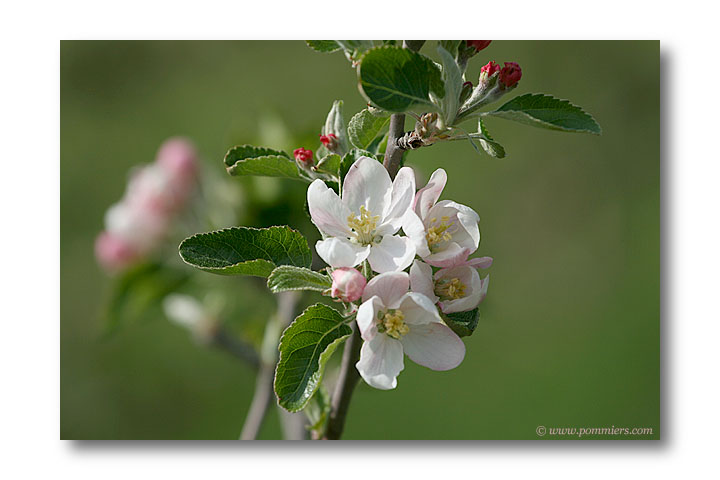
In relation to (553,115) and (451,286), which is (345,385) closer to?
(451,286)

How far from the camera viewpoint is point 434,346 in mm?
786

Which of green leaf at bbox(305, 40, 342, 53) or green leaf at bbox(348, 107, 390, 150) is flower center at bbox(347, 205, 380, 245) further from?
green leaf at bbox(305, 40, 342, 53)

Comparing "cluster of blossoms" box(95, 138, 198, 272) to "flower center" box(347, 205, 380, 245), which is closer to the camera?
"flower center" box(347, 205, 380, 245)

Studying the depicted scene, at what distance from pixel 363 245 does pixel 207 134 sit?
1761 mm

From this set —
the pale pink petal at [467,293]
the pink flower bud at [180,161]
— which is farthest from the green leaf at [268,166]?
the pink flower bud at [180,161]

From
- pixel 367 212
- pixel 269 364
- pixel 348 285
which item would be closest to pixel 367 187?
pixel 367 212

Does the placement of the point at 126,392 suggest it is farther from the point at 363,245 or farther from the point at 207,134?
the point at 363,245

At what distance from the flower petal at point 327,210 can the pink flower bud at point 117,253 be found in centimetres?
87

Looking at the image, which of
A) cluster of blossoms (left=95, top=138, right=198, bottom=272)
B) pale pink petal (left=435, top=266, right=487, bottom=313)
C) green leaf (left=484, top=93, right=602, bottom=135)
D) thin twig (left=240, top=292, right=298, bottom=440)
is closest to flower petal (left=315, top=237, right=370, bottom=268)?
pale pink petal (left=435, top=266, right=487, bottom=313)

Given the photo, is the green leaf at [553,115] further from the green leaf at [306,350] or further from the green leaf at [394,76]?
the green leaf at [306,350]

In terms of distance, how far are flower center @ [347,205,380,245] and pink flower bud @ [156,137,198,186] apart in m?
0.83

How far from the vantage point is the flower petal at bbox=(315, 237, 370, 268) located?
73 centimetres

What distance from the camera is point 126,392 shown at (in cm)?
223

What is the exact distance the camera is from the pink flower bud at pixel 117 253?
1546mm
